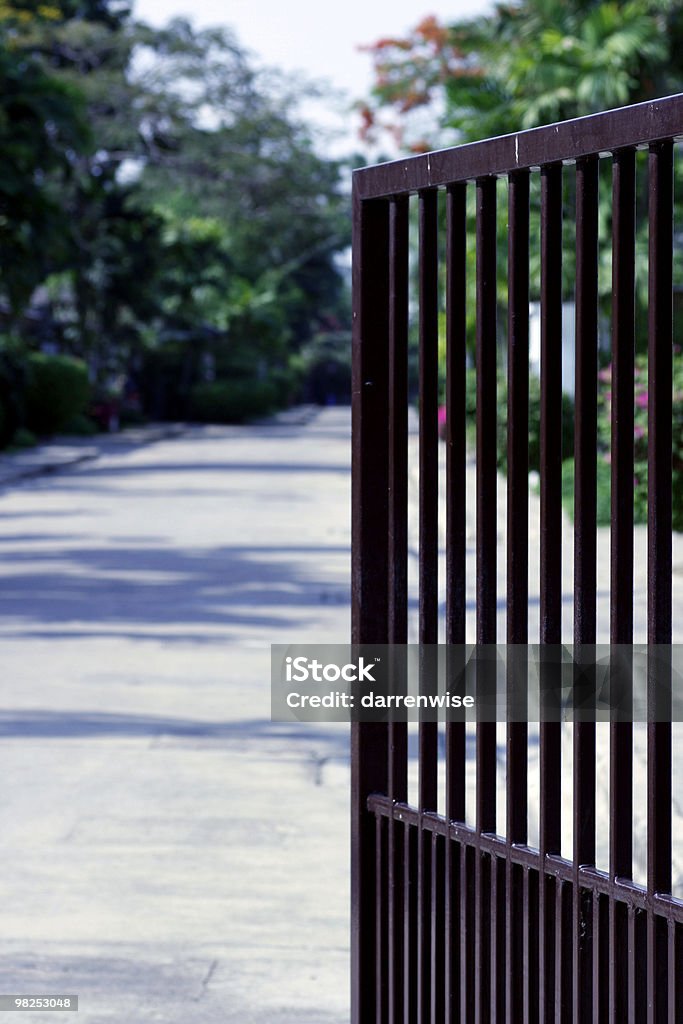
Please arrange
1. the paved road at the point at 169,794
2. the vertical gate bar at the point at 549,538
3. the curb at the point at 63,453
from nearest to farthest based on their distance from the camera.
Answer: the vertical gate bar at the point at 549,538 < the paved road at the point at 169,794 < the curb at the point at 63,453

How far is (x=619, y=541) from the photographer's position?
2.87 m

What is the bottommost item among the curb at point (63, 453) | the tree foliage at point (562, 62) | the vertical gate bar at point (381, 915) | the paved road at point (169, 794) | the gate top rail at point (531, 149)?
the paved road at point (169, 794)

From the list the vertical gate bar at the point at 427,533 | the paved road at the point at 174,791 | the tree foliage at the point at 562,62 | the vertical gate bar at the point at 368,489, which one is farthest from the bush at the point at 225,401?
the vertical gate bar at the point at 427,533

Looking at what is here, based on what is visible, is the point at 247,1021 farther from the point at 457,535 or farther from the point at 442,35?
the point at 442,35

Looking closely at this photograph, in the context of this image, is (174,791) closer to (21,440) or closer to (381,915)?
(381,915)

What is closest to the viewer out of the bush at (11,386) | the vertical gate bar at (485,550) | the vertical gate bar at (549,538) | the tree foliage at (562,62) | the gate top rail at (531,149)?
the gate top rail at (531,149)

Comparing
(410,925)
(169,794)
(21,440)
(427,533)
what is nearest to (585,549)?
→ (427,533)

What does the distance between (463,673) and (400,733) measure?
24 centimetres

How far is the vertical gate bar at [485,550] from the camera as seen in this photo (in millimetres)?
3139

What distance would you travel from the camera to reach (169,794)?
6.84 meters

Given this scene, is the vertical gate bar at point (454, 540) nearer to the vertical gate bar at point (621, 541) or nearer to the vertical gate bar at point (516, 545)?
the vertical gate bar at point (516, 545)

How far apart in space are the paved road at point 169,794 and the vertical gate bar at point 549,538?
1.51 meters

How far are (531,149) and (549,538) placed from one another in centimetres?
69

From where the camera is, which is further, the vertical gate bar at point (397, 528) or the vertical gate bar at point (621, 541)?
the vertical gate bar at point (397, 528)
